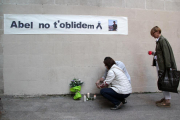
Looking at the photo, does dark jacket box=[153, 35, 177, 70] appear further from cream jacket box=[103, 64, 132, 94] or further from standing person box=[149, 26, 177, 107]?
cream jacket box=[103, 64, 132, 94]

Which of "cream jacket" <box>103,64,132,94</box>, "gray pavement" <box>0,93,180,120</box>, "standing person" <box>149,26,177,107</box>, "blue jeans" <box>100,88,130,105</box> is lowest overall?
"gray pavement" <box>0,93,180,120</box>

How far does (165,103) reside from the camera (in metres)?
3.40

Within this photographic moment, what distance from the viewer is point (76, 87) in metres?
3.89

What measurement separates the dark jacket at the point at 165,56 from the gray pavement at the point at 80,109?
0.99 metres

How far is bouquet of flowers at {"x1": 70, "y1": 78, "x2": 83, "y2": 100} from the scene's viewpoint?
3867mm

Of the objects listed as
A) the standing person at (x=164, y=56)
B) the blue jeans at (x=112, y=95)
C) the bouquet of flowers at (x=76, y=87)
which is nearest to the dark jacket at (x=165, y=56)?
the standing person at (x=164, y=56)

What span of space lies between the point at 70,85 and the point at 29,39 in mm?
1731

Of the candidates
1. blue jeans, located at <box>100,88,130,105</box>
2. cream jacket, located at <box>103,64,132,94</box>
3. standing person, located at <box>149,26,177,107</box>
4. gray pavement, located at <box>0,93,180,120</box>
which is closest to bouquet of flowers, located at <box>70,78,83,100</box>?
gray pavement, located at <box>0,93,180,120</box>

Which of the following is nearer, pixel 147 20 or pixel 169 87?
pixel 169 87

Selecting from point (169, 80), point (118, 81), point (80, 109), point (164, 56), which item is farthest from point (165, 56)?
point (80, 109)

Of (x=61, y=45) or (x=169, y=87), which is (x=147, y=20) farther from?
(x=61, y=45)

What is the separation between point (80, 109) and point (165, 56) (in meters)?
2.22

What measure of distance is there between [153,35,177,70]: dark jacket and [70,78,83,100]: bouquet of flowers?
208 cm

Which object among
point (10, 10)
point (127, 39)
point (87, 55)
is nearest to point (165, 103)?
point (127, 39)
